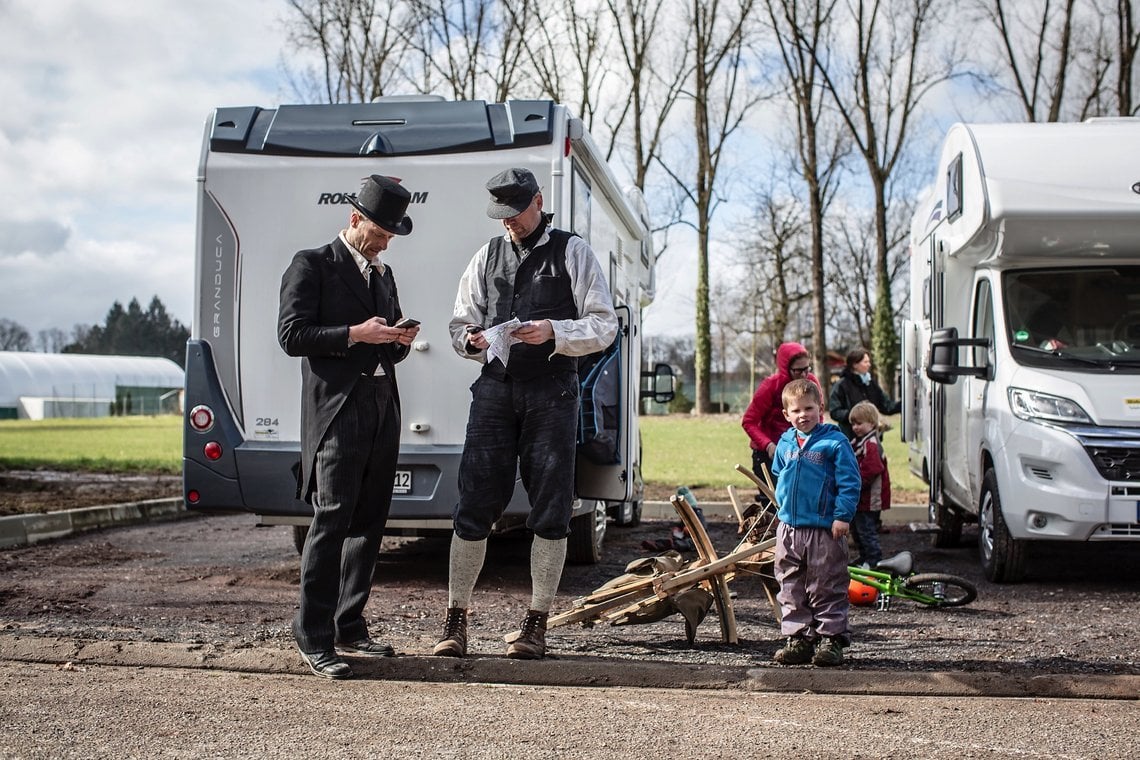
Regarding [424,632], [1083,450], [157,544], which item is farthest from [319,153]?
[1083,450]

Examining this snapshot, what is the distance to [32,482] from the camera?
49.3ft

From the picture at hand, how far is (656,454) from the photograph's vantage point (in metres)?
21.0

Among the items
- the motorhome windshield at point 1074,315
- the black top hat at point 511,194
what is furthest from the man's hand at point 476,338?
the motorhome windshield at point 1074,315

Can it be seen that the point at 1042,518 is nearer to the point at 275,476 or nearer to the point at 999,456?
the point at 999,456

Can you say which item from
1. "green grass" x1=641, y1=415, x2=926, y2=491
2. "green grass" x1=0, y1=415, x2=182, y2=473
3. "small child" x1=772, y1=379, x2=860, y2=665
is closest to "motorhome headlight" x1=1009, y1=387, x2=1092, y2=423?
"small child" x1=772, y1=379, x2=860, y2=665

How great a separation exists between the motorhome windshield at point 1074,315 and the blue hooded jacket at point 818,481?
3.26 m

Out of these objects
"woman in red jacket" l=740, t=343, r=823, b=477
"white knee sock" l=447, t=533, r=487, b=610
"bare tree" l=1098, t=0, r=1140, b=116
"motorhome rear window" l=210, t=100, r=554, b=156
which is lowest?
"white knee sock" l=447, t=533, r=487, b=610

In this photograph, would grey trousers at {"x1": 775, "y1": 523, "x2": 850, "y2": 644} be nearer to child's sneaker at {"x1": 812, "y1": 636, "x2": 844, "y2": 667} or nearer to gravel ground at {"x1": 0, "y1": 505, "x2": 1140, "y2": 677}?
child's sneaker at {"x1": 812, "y1": 636, "x2": 844, "y2": 667}

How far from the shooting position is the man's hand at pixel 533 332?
5234 mm

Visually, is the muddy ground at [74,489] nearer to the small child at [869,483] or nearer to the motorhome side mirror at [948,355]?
the small child at [869,483]

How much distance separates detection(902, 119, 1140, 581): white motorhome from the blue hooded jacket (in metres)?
2.87

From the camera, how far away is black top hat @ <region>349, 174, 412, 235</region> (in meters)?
5.30

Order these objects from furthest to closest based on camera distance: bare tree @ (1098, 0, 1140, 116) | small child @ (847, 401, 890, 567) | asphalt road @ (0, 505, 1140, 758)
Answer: bare tree @ (1098, 0, 1140, 116), small child @ (847, 401, 890, 567), asphalt road @ (0, 505, 1140, 758)

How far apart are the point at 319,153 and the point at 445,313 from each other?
127 centimetres
